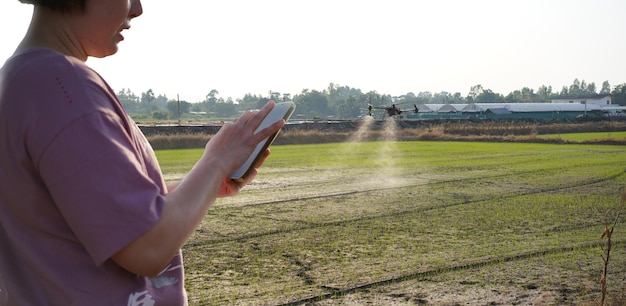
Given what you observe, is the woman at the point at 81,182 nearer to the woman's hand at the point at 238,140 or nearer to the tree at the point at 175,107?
the woman's hand at the point at 238,140

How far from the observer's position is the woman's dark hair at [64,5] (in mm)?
1536

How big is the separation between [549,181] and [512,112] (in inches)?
3167

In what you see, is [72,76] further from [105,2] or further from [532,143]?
[532,143]

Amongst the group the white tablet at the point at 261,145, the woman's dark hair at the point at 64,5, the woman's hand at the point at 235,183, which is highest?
the woman's dark hair at the point at 64,5

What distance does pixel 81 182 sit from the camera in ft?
4.42

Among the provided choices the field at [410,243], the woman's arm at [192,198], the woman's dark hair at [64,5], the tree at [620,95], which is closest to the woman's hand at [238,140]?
the woman's arm at [192,198]

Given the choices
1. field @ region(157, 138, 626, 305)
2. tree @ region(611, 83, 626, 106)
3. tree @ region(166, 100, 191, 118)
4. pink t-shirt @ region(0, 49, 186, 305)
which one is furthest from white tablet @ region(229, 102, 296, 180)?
tree @ region(611, 83, 626, 106)

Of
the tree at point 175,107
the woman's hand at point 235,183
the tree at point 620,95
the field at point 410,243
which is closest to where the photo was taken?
the woman's hand at point 235,183

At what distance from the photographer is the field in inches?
285

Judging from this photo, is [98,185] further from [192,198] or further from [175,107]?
[175,107]

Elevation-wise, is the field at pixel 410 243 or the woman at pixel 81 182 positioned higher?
the woman at pixel 81 182

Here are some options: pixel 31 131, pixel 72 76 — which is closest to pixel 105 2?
pixel 72 76

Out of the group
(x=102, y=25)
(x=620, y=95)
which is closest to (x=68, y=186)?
(x=102, y=25)

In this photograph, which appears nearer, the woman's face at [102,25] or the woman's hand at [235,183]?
the woman's face at [102,25]
